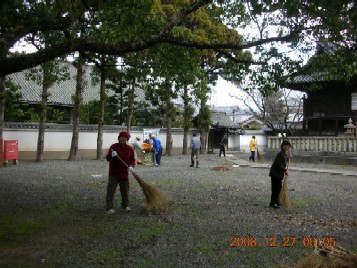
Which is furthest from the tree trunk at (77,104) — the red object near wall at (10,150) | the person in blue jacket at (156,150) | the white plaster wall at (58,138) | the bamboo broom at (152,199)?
the bamboo broom at (152,199)

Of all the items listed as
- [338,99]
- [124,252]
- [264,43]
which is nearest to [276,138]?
[338,99]

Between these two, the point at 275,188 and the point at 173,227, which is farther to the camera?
the point at 275,188

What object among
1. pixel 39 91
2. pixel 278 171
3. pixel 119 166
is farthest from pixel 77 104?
pixel 278 171

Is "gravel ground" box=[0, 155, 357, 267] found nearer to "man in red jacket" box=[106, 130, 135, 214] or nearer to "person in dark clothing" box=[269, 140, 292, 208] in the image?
"person in dark clothing" box=[269, 140, 292, 208]

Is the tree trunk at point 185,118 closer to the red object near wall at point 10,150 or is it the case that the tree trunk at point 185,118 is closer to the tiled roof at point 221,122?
the tiled roof at point 221,122

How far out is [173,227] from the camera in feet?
23.3

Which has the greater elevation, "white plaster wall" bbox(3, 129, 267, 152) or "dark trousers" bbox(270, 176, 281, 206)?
"white plaster wall" bbox(3, 129, 267, 152)

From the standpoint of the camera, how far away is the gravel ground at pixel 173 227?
5434mm

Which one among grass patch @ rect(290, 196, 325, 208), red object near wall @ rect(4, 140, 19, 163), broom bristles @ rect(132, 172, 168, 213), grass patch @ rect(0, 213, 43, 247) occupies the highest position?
red object near wall @ rect(4, 140, 19, 163)

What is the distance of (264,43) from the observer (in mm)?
8352

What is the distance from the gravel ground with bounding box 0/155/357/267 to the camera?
17.8 ft

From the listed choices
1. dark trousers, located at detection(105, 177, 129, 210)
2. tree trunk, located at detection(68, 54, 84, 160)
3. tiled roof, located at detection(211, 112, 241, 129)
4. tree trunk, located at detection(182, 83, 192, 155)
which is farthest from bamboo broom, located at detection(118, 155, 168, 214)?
tiled roof, located at detection(211, 112, 241, 129)

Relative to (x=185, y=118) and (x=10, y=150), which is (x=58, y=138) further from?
(x=185, y=118)

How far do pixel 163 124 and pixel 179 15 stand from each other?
2708 centimetres
